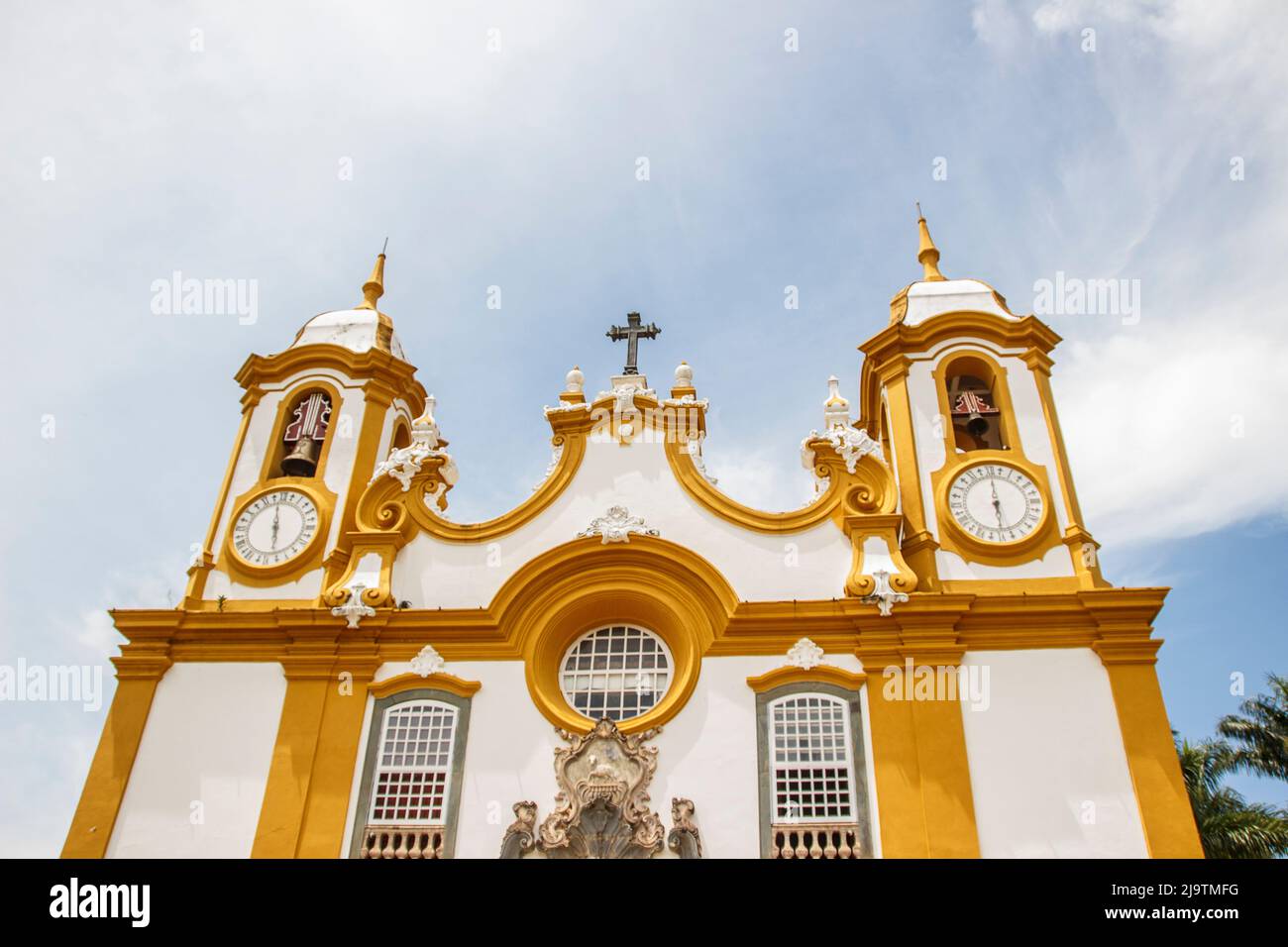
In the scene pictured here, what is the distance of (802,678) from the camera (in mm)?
13242

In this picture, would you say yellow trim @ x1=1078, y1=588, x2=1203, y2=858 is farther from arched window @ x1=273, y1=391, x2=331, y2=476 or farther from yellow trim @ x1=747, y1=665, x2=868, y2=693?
arched window @ x1=273, y1=391, x2=331, y2=476

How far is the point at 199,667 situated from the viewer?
14453mm

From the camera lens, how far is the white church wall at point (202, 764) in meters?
13.0

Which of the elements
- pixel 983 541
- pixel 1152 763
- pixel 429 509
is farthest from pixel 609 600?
pixel 1152 763

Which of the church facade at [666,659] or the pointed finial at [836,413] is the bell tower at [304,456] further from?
the pointed finial at [836,413]

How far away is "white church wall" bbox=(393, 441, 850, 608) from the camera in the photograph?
1422 cm

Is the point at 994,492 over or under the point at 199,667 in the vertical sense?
over

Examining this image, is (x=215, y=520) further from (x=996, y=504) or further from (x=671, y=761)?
A: (x=996, y=504)

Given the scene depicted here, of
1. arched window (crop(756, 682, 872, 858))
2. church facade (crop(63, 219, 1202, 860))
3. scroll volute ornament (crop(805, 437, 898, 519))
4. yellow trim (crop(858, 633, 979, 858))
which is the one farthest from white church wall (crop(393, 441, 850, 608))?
arched window (crop(756, 682, 872, 858))

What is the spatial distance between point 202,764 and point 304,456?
557 cm
